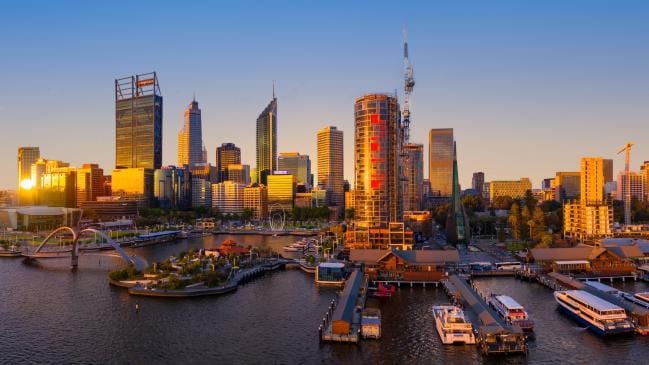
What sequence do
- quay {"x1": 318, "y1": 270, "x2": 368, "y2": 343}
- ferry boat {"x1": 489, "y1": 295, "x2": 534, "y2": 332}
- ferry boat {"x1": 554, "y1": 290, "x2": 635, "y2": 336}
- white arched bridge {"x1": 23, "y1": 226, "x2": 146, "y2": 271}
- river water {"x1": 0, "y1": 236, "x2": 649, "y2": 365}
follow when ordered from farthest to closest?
1. white arched bridge {"x1": 23, "y1": 226, "x2": 146, "y2": 271}
2. ferry boat {"x1": 489, "y1": 295, "x2": 534, "y2": 332}
3. ferry boat {"x1": 554, "y1": 290, "x2": 635, "y2": 336}
4. quay {"x1": 318, "y1": 270, "x2": 368, "y2": 343}
5. river water {"x1": 0, "y1": 236, "x2": 649, "y2": 365}

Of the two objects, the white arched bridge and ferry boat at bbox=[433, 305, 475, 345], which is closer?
ferry boat at bbox=[433, 305, 475, 345]

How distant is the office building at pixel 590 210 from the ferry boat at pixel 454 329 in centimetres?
6662

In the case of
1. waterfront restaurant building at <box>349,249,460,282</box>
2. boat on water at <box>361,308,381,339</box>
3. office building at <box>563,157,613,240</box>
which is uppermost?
office building at <box>563,157,613,240</box>

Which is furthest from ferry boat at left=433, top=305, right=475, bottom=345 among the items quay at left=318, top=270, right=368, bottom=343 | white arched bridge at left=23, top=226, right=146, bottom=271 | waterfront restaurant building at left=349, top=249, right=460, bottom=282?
white arched bridge at left=23, top=226, right=146, bottom=271

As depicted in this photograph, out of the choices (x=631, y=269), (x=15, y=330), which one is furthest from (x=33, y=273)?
(x=631, y=269)

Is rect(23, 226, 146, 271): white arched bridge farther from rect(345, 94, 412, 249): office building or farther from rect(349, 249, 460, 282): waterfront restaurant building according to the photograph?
rect(345, 94, 412, 249): office building

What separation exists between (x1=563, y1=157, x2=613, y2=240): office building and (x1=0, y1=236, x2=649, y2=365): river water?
3577 cm

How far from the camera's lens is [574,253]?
7144 centimetres

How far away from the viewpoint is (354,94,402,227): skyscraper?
4065 inches

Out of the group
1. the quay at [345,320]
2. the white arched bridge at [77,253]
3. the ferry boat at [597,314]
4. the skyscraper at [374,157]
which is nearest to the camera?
A: the quay at [345,320]

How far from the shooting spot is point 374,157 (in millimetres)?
103812

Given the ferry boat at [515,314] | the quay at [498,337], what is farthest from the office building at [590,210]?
the quay at [498,337]

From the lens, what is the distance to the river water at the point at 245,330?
38875 millimetres

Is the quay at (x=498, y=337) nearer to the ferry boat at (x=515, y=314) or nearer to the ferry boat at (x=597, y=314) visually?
the ferry boat at (x=515, y=314)
